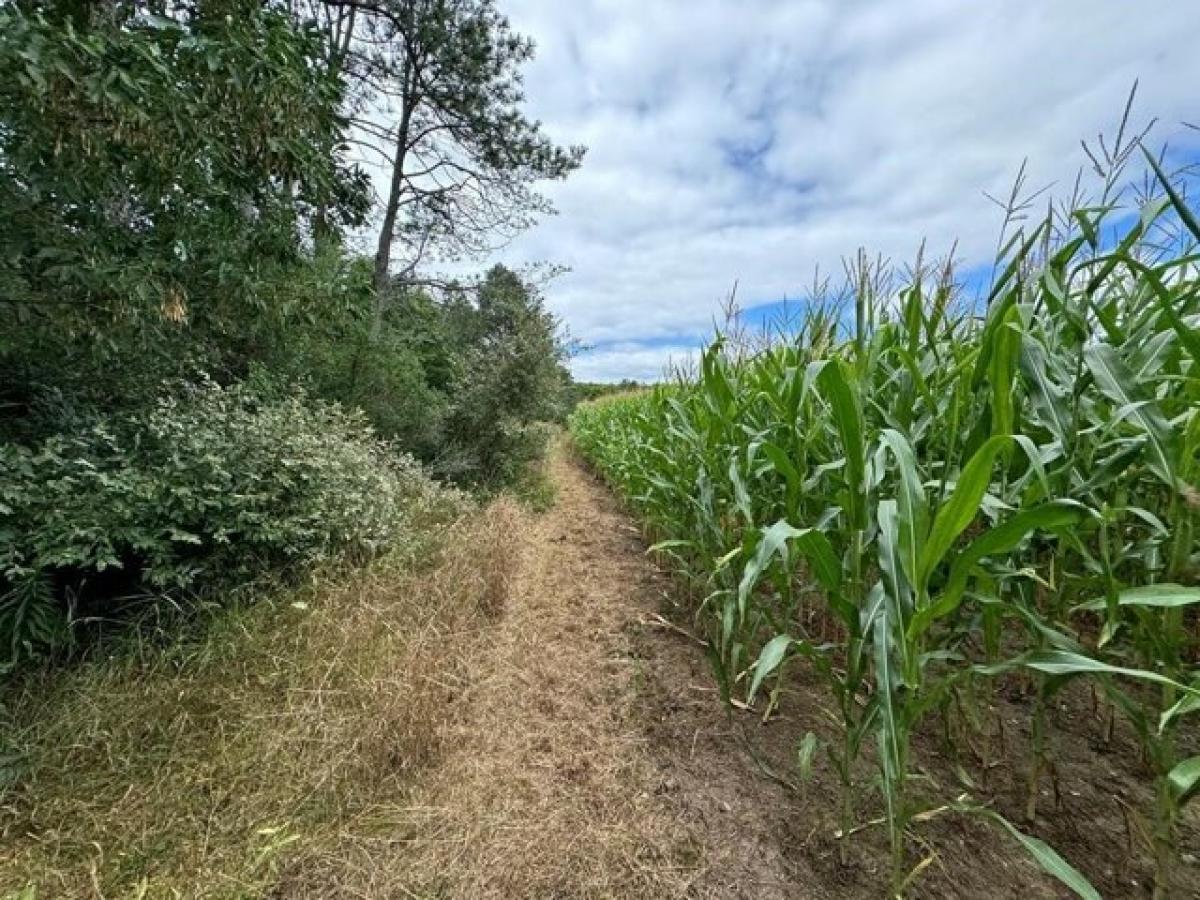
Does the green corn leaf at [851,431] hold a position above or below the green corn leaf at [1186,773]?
above

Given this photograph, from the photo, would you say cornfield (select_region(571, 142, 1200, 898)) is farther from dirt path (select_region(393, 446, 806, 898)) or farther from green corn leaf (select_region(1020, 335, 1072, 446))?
dirt path (select_region(393, 446, 806, 898))

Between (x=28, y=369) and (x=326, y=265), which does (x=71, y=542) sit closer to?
(x=28, y=369)

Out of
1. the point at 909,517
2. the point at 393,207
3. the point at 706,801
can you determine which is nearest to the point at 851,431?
the point at 909,517

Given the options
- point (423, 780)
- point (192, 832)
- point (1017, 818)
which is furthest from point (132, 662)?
point (1017, 818)

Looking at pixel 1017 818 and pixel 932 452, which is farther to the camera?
pixel 932 452

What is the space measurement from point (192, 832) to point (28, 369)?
255 cm

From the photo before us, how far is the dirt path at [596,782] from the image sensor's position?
46.1 inches

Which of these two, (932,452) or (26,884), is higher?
(932,452)

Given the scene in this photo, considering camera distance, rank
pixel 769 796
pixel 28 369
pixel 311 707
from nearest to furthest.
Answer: pixel 769 796 < pixel 311 707 < pixel 28 369

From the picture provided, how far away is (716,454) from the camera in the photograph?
2217mm

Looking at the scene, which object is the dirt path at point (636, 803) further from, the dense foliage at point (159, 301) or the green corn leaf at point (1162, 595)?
the dense foliage at point (159, 301)

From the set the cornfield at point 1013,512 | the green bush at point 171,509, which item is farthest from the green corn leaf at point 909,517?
the green bush at point 171,509

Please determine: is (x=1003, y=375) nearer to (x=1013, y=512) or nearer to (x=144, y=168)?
(x=1013, y=512)

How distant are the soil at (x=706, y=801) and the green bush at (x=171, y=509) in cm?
117
